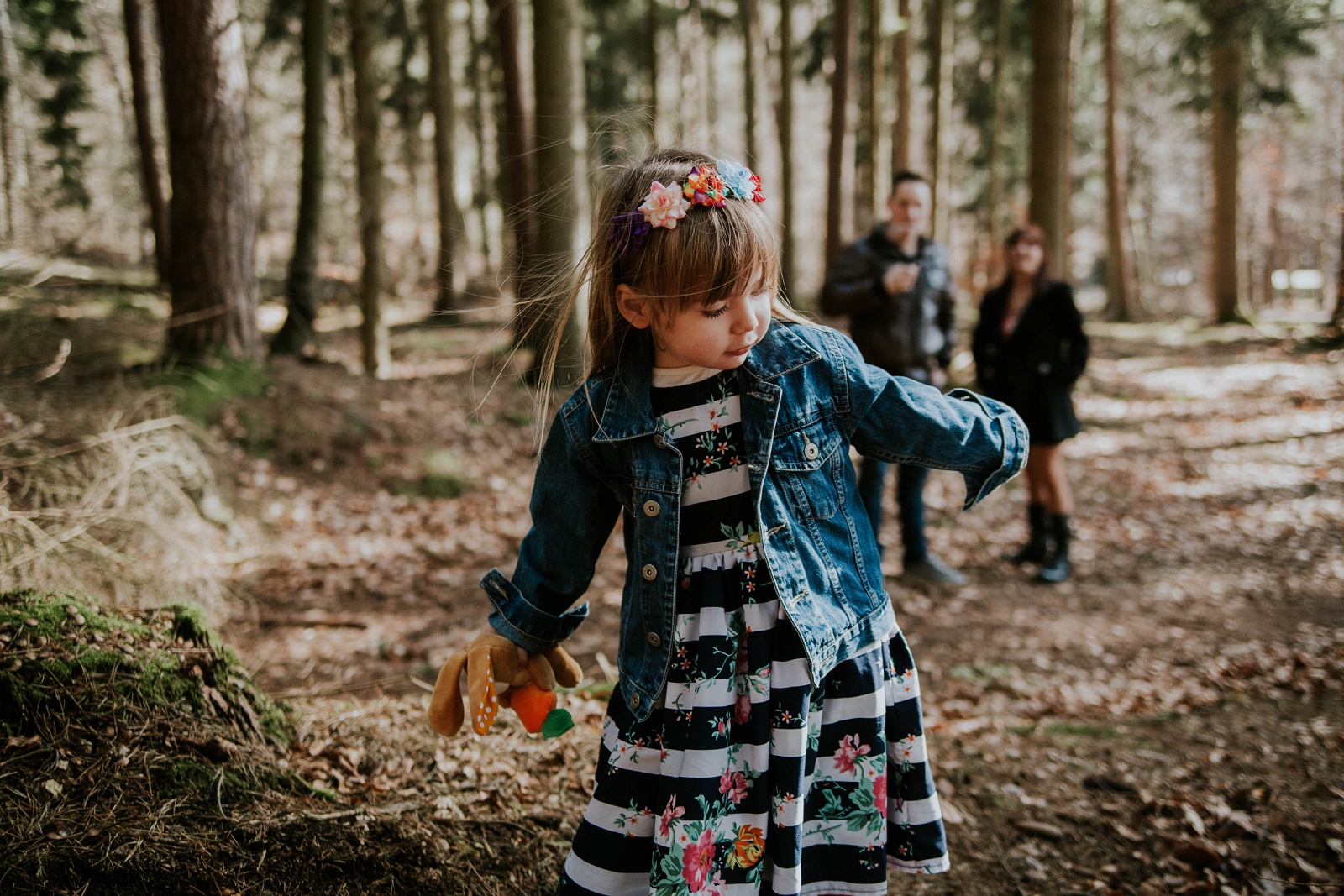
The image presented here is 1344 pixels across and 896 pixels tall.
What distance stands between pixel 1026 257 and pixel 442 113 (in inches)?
377

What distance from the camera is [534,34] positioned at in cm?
728

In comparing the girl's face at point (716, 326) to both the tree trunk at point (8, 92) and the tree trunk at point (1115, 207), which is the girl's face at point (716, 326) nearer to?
the tree trunk at point (8, 92)

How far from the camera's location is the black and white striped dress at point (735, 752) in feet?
6.00

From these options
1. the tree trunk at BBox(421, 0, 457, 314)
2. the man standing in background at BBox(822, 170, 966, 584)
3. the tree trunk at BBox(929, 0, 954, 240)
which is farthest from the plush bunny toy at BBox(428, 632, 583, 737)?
the tree trunk at BBox(929, 0, 954, 240)

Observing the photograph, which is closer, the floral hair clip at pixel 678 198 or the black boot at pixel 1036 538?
the floral hair clip at pixel 678 198

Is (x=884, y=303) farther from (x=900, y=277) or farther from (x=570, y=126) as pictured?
(x=570, y=126)

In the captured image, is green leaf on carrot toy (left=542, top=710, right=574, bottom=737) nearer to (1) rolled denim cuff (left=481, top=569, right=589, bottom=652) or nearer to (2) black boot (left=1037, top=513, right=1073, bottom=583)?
(1) rolled denim cuff (left=481, top=569, right=589, bottom=652)

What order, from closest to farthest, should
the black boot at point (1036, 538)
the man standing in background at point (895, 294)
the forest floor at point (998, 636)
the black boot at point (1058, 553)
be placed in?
the forest floor at point (998, 636) → the man standing in background at point (895, 294) → the black boot at point (1058, 553) → the black boot at point (1036, 538)

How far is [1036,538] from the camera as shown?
6.20m

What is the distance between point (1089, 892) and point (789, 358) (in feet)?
6.49

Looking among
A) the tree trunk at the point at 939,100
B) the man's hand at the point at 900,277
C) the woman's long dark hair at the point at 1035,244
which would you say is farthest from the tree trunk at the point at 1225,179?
the man's hand at the point at 900,277

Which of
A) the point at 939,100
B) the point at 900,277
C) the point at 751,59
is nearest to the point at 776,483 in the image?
the point at 900,277

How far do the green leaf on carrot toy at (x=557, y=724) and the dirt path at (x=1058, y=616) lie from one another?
64 cm

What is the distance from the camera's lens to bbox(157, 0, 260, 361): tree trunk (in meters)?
6.59
